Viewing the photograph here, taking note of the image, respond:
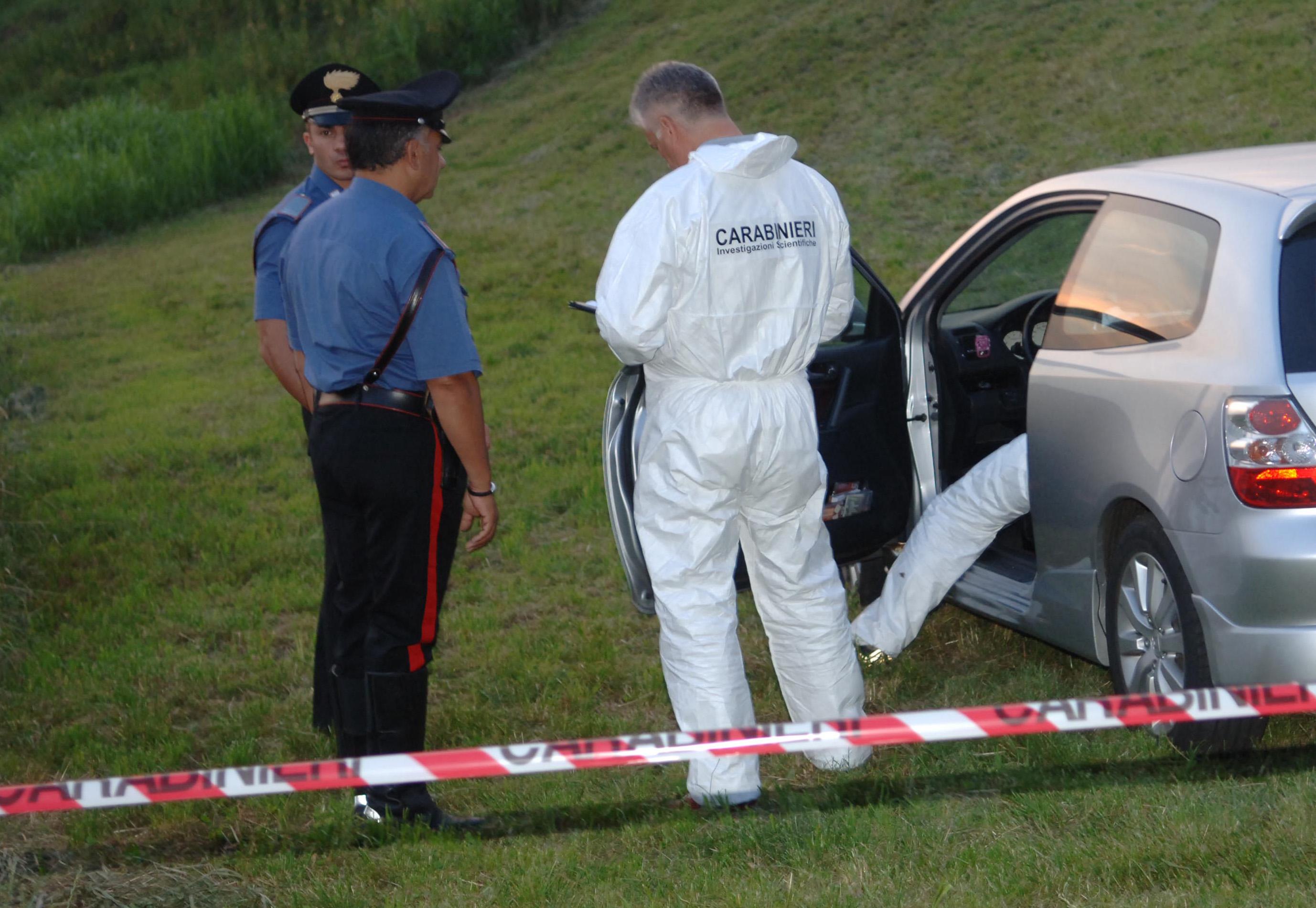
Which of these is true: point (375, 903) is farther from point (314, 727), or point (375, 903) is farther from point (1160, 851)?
point (1160, 851)

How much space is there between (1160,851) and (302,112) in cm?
331

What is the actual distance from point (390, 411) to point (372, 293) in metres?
0.32

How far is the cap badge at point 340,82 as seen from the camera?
14.8 feet

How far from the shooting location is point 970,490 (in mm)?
4773

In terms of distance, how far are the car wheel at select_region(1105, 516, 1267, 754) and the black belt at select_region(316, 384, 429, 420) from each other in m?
1.96

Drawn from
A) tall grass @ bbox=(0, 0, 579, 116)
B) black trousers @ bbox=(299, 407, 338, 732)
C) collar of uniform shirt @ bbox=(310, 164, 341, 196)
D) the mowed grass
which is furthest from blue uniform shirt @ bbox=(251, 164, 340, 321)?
tall grass @ bbox=(0, 0, 579, 116)

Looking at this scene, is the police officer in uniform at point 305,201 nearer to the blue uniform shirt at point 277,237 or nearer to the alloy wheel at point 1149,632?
the blue uniform shirt at point 277,237

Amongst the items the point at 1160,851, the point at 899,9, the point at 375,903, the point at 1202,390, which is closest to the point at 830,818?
the point at 1160,851

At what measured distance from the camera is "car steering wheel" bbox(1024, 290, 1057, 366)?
5383 millimetres

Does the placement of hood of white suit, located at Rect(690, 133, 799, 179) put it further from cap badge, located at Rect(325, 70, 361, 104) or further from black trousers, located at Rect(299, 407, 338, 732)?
black trousers, located at Rect(299, 407, 338, 732)

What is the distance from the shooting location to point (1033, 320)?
17.8 feet

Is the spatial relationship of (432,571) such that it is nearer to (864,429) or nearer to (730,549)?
(730,549)

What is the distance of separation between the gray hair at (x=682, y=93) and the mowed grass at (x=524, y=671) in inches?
74.6

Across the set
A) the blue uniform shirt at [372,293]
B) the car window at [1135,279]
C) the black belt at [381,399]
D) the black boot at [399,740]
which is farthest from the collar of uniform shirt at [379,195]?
the car window at [1135,279]
